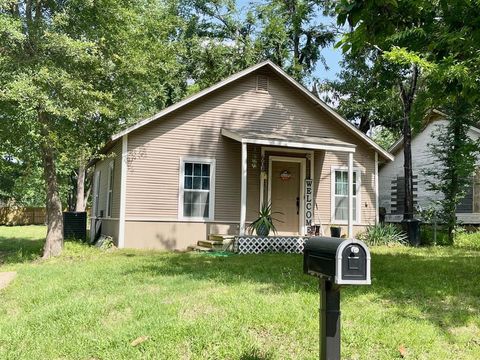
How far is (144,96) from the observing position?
1336 cm

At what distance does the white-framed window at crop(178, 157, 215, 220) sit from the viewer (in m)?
13.1

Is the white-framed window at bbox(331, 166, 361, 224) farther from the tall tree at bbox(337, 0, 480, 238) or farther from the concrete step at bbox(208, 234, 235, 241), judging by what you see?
the tall tree at bbox(337, 0, 480, 238)

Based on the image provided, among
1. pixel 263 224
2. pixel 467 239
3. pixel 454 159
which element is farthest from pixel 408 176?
pixel 263 224

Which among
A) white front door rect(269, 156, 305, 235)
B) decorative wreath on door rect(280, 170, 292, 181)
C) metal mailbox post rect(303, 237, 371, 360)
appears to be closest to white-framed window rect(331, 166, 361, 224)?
white front door rect(269, 156, 305, 235)

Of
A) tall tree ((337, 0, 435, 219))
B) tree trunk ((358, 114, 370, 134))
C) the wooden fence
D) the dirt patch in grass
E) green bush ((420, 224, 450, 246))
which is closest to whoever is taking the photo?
tall tree ((337, 0, 435, 219))

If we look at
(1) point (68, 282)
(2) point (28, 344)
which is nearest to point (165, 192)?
(1) point (68, 282)

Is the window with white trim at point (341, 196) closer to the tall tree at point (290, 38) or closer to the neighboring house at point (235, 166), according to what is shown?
the neighboring house at point (235, 166)

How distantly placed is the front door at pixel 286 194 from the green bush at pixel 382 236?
7.10ft

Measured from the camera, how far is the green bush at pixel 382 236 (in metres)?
14.1

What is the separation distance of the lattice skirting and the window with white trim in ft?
9.13

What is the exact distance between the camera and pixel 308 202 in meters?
14.2

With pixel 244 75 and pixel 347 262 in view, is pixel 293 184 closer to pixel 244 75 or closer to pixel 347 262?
pixel 244 75

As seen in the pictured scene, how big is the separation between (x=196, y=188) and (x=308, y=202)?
3525mm

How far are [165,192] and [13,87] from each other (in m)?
5.08
